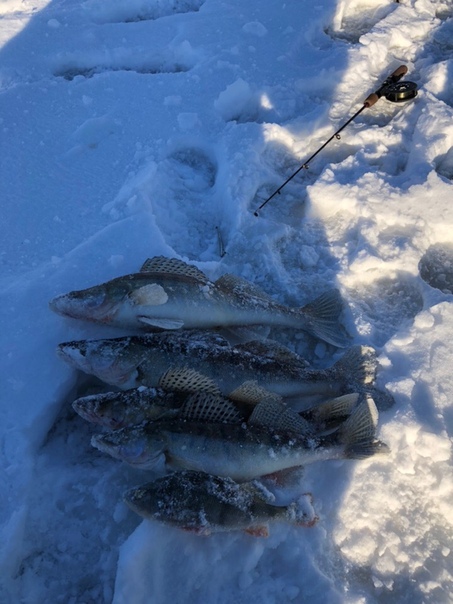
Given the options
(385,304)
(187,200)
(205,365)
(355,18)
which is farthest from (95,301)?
(355,18)

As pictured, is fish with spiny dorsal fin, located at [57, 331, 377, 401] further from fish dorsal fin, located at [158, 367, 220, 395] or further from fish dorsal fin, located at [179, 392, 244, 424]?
fish dorsal fin, located at [179, 392, 244, 424]

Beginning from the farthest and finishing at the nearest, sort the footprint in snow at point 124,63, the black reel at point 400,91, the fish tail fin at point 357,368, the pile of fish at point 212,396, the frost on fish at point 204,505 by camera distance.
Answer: the footprint in snow at point 124,63
the black reel at point 400,91
the fish tail fin at point 357,368
the pile of fish at point 212,396
the frost on fish at point 204,505

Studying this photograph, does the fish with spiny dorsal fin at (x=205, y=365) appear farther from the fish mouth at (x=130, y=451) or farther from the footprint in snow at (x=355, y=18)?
the footprint in snow at (x=355, y=18)

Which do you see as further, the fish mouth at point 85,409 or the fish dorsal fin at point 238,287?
the fish dorsal fin at point 238,287

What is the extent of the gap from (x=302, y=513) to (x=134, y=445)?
3.37 ft

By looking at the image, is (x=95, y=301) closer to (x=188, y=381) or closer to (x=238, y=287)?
(x=188, y=381)

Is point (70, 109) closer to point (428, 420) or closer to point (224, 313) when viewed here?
point (224, 313)

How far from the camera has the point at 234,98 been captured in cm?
537

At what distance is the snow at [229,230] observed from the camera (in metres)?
2.73

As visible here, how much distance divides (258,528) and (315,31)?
6.02 metres

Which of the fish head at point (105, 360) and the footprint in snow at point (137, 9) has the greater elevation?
the footprint in snow at point (137, 9)

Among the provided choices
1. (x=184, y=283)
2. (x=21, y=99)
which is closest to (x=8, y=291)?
(x=184, y=283)

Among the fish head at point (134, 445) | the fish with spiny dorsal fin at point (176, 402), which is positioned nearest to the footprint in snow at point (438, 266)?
the fish with spiny dorsal fin at point (176, 402)

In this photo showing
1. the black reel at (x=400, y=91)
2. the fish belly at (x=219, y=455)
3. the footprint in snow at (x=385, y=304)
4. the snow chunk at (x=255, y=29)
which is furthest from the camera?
the snow chunk at (x=255, y=29)
